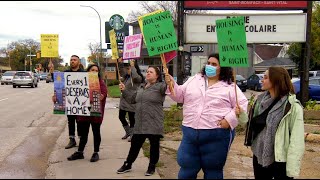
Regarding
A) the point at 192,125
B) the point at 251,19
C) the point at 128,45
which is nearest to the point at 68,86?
the point at 128,45

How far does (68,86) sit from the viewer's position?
7234 millimetres

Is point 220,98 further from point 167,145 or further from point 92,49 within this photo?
point 92,49

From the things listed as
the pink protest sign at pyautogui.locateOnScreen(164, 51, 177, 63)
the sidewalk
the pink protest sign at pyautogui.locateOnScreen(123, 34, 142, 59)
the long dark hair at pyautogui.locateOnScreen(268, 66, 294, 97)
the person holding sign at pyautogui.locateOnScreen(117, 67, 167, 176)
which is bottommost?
the sidewalk

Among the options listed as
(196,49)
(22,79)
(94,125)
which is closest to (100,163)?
(94,125)

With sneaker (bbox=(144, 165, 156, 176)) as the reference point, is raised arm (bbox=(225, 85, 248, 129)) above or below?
above

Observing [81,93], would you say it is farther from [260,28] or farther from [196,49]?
[196,49]

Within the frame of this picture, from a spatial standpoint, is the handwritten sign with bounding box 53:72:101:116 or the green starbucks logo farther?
the green starbucks logo

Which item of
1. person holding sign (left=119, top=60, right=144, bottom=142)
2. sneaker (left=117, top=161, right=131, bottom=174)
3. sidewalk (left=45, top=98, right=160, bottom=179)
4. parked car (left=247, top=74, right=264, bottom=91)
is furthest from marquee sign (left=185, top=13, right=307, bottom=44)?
parked car (left=247, top=74, right=264, bottom=91)

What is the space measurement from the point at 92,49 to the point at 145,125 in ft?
220

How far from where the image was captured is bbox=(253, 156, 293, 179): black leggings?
4.23 meters

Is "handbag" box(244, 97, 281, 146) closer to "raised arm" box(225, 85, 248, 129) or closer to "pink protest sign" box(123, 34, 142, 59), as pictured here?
"raised arm" box(225, 85, 248, 129)

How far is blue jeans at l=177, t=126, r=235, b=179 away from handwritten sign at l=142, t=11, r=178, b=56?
1.48 m

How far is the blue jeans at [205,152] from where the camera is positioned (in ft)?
14.1

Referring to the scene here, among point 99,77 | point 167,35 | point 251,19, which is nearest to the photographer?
point 167,35
